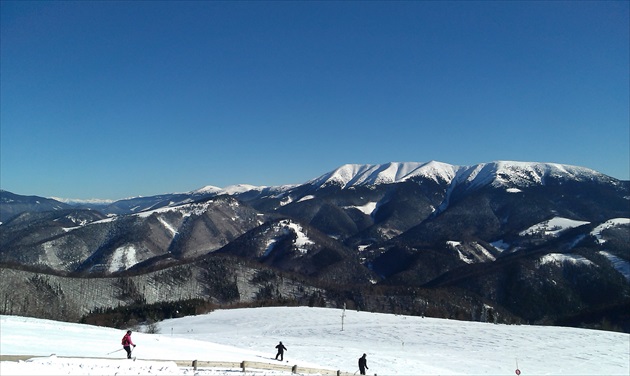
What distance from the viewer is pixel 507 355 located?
54.2m

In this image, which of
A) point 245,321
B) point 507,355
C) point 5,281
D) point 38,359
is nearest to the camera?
point 38,359

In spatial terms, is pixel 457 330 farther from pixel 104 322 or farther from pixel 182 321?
pixel 104 322

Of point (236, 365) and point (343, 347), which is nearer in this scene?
point (236, 365)

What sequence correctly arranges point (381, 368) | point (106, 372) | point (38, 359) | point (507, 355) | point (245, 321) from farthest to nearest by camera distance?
1. point (245, 321)
2. point (507, 355)
3. point (381, 368)
4. point (38, 359)
5. point (106, 372)

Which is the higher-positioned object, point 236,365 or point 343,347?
point 236,365

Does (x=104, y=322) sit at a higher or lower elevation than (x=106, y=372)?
lower

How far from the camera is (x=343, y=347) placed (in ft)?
184

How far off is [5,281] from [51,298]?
1678 cm

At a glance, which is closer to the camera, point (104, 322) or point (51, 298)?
point (104, 322)

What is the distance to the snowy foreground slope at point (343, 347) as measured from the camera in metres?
30.9

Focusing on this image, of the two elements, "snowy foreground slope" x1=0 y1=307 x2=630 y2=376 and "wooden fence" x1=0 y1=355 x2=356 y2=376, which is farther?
"snowy foreground slope" x1=0 y1=307 x2=630 y2=376

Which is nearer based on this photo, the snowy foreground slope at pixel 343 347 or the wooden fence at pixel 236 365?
the wooden fence at pixel 236 365

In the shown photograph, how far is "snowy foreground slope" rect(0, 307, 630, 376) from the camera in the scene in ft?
101

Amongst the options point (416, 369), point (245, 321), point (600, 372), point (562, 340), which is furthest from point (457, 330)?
point (245, 321)
